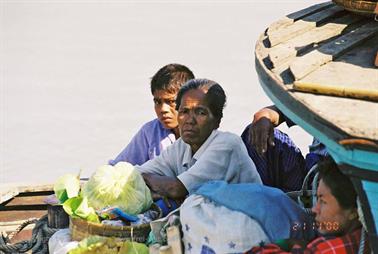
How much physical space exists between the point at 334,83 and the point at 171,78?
1.63m

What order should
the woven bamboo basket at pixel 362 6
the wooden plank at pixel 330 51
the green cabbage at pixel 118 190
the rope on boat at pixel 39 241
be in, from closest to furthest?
the wooden plank at pixel 330 51 → the woven bamboo basket at pixel 362 6 → the green cabbage at pixel 118 190 → the rope on boat at pixel 39 241

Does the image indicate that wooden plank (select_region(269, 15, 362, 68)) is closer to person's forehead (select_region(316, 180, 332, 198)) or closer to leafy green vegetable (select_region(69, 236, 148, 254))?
person's forehead (select_region(316, 180, 332, 198))

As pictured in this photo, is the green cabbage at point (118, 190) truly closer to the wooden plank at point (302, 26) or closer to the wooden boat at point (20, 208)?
the wooden plank at point (302, 26)

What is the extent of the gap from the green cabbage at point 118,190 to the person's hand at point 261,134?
0.52m

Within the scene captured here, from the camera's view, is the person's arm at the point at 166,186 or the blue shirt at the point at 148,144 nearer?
the person's arm at the point at 166,186

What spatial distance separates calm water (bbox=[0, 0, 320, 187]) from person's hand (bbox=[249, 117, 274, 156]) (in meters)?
3.37

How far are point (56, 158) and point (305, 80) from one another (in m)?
4.68

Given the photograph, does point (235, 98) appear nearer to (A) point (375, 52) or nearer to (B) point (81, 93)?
(B) point (81, 93)

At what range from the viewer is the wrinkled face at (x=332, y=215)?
8.89 feet

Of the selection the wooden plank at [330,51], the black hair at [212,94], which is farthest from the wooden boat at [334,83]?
the black hair at [212,94]

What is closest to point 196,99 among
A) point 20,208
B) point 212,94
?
point 212,94

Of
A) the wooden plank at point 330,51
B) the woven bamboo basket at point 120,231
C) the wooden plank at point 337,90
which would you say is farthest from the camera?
the woven bamboo basket at point 120,231

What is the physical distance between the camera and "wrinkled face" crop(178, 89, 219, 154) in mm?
3578

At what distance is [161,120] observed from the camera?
432 cm
